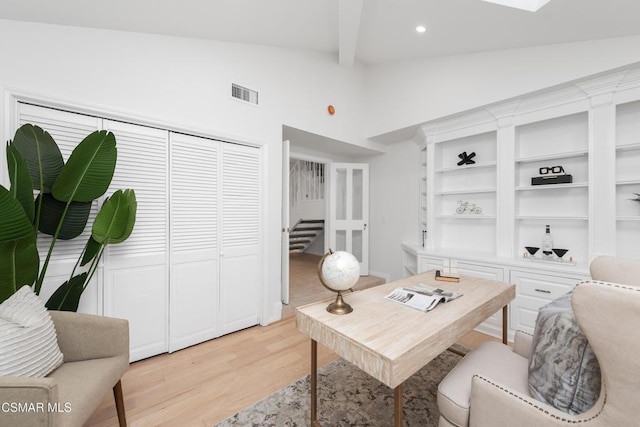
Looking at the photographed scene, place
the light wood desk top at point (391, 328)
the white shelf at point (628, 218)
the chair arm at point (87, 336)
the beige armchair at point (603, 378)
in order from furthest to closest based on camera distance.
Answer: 1. the white shelf at point (628, 218)
2. the chair arm at point (87, 336)
3. the light wood desk top at point (391, 328)
4. the beige armchair at point (603, 378)

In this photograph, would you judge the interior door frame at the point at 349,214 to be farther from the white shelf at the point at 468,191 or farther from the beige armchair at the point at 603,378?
the beige armchair at the point at 603,378

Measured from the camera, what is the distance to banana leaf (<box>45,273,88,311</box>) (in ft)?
5.61

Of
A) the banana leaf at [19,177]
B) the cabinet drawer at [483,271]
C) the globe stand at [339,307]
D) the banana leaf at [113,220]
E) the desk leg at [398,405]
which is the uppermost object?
the banana leaf at [19,177]

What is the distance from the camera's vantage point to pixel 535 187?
2850mm

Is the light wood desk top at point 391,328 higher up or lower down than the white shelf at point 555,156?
lower down

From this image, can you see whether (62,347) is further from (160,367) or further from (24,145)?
(24,145)

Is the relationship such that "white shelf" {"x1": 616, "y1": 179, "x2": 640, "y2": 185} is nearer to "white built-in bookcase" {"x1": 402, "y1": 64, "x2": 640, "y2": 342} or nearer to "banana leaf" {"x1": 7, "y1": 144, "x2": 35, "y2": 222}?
"white built-in bookcase" {"x1": 402, "y1": 64, "x2": 640, "y2": 342}

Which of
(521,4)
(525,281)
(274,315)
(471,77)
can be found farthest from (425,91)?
(274,315)

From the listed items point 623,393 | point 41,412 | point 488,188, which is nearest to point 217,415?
point 41,412

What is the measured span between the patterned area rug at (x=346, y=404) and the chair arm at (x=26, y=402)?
951 millimetres

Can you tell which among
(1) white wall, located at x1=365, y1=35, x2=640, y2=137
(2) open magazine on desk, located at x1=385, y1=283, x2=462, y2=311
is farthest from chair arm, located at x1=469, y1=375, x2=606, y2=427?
(1) white wall, located at x1=365, y1=35, x2=640, y2=137

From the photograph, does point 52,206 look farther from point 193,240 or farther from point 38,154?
point 193,240

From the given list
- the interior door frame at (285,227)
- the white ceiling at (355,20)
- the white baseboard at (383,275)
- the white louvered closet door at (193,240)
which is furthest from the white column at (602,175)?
the white louvered closet door at (193,240)

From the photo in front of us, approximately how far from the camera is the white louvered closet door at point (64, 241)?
1.85 meters
